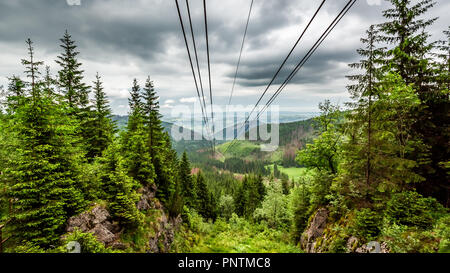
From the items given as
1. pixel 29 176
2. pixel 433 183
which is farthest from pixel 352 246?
pixel 29 176

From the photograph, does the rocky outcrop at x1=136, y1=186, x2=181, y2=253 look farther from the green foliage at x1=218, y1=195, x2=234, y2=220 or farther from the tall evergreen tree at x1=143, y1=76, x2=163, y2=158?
the green foliage at x1=218, y1=195, x2=234, y2=220

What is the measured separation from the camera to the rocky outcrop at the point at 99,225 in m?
10.0

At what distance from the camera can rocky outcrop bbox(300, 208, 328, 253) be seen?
1316 cm

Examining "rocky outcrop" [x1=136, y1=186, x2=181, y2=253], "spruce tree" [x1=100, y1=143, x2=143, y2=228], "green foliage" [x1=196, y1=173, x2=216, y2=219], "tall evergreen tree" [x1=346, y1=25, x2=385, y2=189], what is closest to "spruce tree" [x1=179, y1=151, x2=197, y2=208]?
"green foliage" [x1=196, y1=173, x2=216, y2=219]

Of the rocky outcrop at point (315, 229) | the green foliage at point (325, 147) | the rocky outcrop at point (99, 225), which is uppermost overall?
the green foliage at point (325, 147)

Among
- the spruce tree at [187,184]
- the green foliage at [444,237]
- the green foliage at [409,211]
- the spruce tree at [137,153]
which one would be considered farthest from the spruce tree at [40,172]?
the spruce tree at [187,184]

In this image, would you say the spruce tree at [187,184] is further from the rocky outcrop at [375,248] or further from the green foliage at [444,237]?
the green foliage at [444,237]

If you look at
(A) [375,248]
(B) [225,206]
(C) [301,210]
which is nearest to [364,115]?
(A) [375,248]

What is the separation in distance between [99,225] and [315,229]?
624 inches

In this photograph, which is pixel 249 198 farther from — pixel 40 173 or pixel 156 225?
pixel 40 173

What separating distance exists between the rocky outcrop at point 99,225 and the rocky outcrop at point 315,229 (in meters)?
14.3

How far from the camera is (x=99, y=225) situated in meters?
11.0
